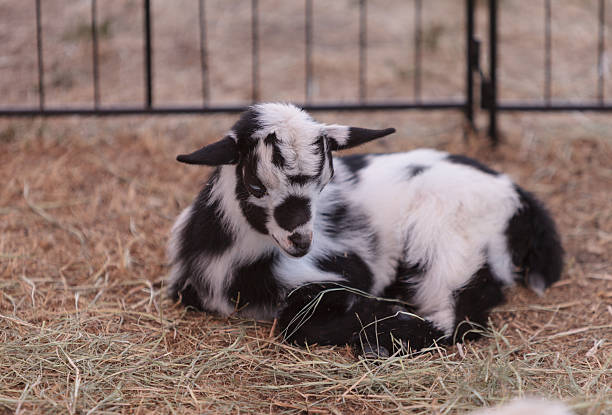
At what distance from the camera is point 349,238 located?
301 centimetres

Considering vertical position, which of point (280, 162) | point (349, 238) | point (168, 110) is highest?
point (168, 110)

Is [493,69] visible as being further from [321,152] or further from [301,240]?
[301,240]

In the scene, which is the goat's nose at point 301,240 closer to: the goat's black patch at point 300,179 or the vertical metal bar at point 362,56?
the goat's black patch at point 300,179

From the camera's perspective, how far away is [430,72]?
21.1ft

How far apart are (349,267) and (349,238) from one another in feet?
0.45

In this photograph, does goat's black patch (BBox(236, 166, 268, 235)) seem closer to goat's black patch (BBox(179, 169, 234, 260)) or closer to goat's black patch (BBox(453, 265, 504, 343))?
goat's black patch (BBox(179, 169, 234, 260))

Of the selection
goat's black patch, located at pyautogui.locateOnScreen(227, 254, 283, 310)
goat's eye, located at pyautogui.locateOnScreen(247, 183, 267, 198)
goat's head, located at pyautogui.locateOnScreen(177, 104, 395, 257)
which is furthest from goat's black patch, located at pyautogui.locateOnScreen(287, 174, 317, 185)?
goat's black patch, located at pyautogui.locateOnScreen(227, 254, 283, 310)

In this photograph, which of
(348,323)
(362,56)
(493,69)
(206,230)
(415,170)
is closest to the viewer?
(348,323)

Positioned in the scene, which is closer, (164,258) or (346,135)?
(346,135)

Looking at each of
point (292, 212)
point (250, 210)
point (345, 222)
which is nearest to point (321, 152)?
point (292, 212)

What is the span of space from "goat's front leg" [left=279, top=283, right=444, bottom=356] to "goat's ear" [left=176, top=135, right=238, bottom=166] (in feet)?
1.99

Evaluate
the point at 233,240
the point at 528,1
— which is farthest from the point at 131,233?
the point at 528,1

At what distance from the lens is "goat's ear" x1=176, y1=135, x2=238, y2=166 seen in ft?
8.08

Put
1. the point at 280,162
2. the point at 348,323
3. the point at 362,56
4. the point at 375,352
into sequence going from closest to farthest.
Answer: the point at 280,162
the point at 375,352
the point at 348,323
the point at 362,56
